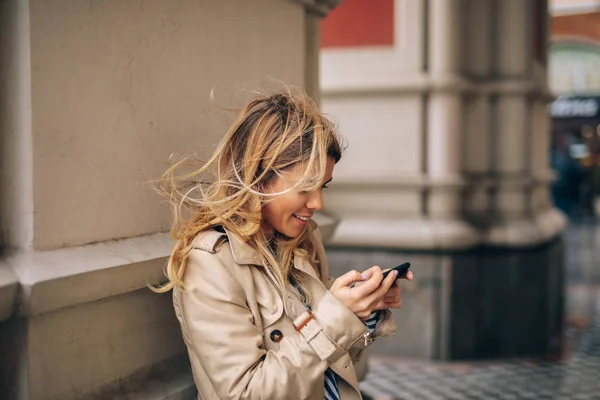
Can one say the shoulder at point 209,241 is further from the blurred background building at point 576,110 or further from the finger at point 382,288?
the blurred background building at point 576,110

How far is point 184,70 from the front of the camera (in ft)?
7.03

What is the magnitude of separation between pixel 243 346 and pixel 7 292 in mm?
564

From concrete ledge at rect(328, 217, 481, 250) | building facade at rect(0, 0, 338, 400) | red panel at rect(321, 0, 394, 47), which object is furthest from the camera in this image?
red panel at rect(321, 0, 394, 47)

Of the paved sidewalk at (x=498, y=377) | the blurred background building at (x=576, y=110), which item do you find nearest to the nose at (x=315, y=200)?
the paved sidewalk at (x=498, y=377)

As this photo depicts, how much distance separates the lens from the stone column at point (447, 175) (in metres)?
5.35

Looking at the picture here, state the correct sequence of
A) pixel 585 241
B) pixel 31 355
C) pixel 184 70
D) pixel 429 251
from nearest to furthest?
pixel 31 355, pixel 184 70, pixel 429 251, pixel 585 241

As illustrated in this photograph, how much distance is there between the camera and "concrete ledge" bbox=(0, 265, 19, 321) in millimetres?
1495

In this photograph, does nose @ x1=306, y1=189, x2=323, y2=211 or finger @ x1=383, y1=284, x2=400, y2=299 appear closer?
nose @ x1=306, y1=189, x2=323, y2=211

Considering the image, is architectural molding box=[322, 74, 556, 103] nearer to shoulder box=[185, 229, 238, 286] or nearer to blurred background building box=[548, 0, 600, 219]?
shoulder box=[185, 229, 238, 286]

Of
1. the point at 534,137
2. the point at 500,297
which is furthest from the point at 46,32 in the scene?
the point at 534,137

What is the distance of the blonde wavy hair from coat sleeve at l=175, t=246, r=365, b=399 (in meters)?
0.10

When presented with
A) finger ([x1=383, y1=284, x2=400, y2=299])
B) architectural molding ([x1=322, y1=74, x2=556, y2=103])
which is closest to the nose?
finger ([x1=383, y1=284, x2=400, y2=299])

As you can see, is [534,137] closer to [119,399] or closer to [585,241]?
[119,399]

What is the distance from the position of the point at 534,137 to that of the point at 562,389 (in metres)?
2.62
